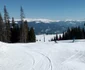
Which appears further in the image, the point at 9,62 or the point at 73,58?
the point at 73,58

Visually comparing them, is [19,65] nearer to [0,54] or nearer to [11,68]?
[11,68]

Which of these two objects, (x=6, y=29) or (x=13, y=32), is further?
(x=13, y=32)

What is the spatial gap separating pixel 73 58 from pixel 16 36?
50.0 m

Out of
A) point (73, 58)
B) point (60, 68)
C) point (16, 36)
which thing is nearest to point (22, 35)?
point (16, 36)

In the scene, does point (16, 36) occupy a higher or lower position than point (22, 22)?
lower

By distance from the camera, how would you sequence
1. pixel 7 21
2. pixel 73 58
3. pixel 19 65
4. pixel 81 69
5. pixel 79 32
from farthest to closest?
pixel 79 32
pixel 7 21
pixel 73 58
pixel 19 65
pixel 81 69

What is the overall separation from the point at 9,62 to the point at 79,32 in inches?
3142

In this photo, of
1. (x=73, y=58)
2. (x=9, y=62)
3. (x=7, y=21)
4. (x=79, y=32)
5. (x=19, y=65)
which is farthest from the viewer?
(x=79, y=32)

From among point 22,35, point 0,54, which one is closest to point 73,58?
point 0,54

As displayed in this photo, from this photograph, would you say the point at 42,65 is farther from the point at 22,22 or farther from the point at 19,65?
the point at 22,22

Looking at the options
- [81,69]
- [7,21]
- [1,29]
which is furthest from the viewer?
[7,21]

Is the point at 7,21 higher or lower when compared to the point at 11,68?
higher

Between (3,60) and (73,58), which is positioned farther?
(73,58)

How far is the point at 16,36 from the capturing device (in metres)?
68.5
